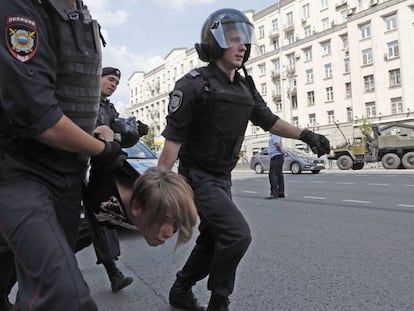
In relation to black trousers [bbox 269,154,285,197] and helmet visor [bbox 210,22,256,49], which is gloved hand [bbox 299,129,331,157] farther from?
black trousers [bbox 269,154,285,197]

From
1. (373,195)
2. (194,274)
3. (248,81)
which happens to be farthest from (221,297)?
(373,195)

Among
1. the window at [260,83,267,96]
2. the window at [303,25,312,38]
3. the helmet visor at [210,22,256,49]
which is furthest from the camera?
the window at [260,83,267,96]

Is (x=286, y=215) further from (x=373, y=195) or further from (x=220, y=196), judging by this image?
(x=220, y=196)

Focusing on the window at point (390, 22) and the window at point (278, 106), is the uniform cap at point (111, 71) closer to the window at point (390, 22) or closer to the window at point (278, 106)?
the window at point (390, 22)

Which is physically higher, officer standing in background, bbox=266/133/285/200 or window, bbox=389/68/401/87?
window, bbox=389/68/401/87

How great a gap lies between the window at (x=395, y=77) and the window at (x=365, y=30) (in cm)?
429

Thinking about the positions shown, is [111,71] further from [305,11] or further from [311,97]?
[305,11]

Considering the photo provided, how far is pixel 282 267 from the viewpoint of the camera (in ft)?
13.9

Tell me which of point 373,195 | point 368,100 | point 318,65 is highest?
point 318,65

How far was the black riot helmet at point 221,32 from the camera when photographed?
9.49 ft

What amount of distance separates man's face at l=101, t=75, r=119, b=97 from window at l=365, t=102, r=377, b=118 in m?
40.5

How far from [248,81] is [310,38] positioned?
4808 centimetres

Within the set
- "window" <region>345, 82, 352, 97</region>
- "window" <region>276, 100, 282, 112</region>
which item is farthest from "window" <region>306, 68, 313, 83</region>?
"window" <region>276, 100, 282, 112</region>

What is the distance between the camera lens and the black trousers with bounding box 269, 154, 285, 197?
34.5 feet
